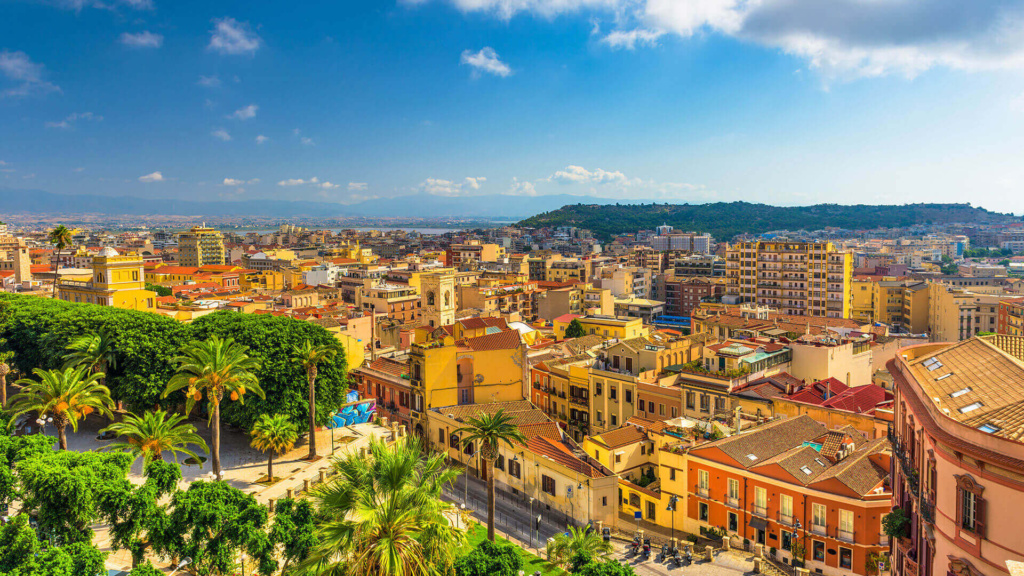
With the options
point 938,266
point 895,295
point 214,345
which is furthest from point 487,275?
point 938,266

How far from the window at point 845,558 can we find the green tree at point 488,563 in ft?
58.9

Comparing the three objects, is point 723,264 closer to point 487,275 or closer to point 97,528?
point 487,275

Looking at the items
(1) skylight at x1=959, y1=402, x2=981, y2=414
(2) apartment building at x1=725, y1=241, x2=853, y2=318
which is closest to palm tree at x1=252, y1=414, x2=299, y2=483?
(1) skylight at x1=959, y1=402, x2=981, y2=414

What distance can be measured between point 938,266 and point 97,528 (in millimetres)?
219321

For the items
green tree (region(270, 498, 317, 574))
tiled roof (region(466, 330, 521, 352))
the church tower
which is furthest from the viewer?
the church tower

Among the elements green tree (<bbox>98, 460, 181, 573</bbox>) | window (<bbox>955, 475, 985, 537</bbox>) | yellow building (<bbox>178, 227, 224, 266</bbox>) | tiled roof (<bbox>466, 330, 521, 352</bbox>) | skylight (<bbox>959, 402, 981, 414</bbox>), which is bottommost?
green tree (<bbox>98, 460, 181, 573</bbox>)

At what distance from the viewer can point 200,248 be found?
595ft

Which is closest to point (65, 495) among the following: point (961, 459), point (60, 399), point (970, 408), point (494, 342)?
point (60, 399)

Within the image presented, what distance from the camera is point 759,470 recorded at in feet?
109

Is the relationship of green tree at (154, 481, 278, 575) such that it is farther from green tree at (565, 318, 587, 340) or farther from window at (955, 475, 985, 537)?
green tree at (565, 318, 587, 340)

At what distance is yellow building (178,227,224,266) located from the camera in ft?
594

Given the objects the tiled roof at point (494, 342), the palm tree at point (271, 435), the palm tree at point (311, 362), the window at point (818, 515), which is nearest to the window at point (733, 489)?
the window at point (818, 515)

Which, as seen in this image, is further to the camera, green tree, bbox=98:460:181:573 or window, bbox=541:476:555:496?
window, bbox=541:476:555:496

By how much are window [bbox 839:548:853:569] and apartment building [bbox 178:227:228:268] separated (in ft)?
586
